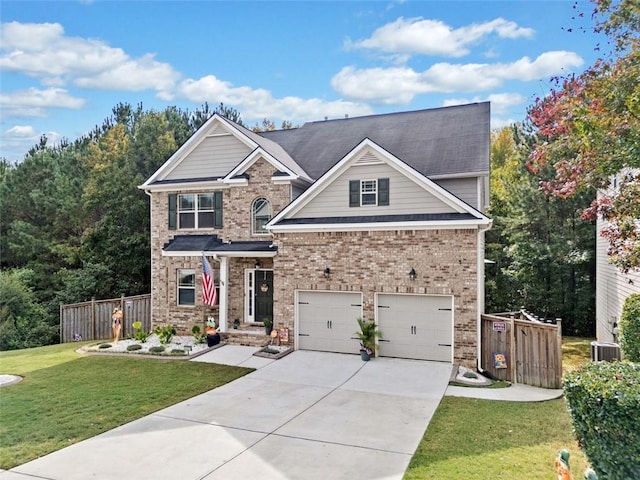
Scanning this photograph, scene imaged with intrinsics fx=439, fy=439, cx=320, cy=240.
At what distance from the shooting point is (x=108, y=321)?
62.6 ft

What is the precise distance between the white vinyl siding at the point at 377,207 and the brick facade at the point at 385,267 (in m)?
0.77

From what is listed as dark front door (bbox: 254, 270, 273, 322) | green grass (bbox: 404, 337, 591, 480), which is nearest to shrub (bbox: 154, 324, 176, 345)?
dark front door (bbox: 254, 270, 273, 322)

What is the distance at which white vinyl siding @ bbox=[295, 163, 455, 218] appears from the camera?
1384cm

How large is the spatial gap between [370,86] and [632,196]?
15.6 m

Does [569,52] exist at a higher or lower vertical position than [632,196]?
higher

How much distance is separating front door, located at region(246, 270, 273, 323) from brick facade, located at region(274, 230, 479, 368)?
170 cm

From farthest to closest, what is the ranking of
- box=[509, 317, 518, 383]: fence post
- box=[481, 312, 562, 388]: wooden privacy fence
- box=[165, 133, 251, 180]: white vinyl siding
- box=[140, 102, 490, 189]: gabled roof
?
1. box=[165, 133, 251, 180]: white vinyl siding
2. box=[140, 102, 490, 189]: gabled roof
3. box=[509, 317, 518, 383]: fence post
4. box=[481, 312, 562, 388]: wooden privacy fence

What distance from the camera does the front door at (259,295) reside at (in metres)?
17.0

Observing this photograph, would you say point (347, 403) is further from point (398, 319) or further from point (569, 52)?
point (569, 52)

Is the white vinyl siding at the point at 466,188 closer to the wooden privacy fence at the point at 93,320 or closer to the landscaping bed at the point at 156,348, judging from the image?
the landscaping bed at the point at 156,348

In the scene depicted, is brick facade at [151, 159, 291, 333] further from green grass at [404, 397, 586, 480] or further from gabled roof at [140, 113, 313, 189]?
green grass at [404, 397, 586, 480]

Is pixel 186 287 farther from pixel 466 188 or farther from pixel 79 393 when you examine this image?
pixel 466 188

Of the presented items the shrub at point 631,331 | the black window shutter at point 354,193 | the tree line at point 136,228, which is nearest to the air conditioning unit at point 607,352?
the shrub at point 631,331

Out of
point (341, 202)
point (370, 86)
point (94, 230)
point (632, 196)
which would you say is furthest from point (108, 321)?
point (632, 196)
